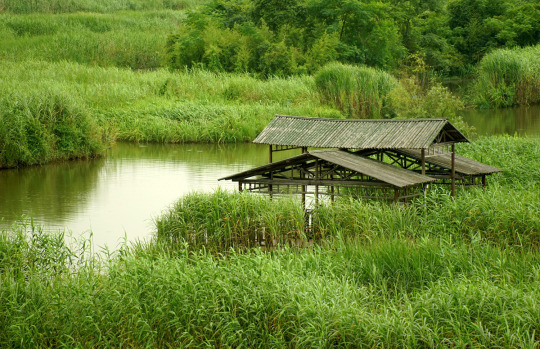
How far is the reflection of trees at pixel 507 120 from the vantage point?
3337 centimetres

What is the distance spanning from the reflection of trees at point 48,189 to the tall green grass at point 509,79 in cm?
2303

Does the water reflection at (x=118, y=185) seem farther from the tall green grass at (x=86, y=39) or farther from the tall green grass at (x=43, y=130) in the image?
the tall green grass at (x=86, y=39)

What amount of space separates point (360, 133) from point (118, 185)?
8.14 meters

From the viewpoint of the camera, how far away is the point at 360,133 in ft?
60.0

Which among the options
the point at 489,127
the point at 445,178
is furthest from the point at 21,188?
the point at 489,127

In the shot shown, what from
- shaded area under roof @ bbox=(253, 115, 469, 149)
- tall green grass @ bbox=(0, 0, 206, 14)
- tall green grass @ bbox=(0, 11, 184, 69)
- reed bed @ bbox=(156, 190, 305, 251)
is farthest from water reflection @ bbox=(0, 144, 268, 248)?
tall green grass @ bbox=(0, 0, 206, 14)

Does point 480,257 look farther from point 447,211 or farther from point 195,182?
point 195,182

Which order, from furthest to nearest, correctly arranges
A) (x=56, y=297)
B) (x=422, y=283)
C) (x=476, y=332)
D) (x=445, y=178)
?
1. (x=445, y=178)
2. (x=422, y=283)
3. (x=56, y=297)
4. (x=476, y=332)

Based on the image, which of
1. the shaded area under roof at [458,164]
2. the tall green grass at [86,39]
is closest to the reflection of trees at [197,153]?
the shaded area under roof at [458,164]

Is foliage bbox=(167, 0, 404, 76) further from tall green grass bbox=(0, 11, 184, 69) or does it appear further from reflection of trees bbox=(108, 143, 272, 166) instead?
reflection of trees bbox=(108, 143, 272, 166)

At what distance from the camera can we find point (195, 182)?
2295 cm

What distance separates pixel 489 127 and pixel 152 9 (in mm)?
31884

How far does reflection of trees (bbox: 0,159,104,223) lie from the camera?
1971 centimetres

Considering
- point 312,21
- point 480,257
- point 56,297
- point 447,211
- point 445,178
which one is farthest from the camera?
point 312,21
